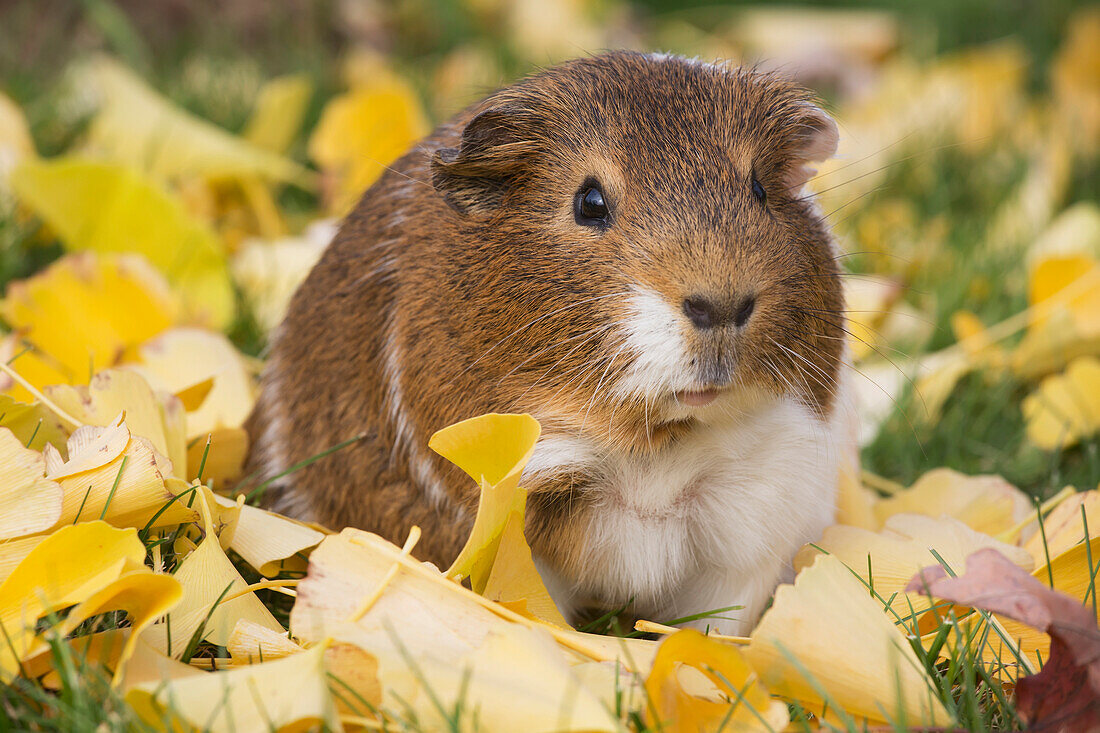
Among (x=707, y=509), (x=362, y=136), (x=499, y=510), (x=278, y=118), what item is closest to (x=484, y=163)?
(x=499, y=510)

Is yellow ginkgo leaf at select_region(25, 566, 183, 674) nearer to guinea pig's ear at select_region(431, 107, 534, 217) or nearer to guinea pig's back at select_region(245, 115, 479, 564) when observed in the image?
guinea pig's back at select_region(245, 115, 479, 564)

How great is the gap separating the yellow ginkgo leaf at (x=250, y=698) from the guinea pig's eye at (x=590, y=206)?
1117 mm

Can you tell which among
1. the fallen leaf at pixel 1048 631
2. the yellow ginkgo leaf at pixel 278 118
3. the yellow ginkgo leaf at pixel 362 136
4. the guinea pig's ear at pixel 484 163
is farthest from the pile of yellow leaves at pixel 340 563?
the yellow ginkgo leaf at pixel 278 118

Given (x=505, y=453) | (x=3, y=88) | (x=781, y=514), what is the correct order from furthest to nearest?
(x=3, y=88)
(x=781, y=514)
(x=505, y=453)

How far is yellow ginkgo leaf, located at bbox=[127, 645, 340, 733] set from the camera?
1.90 meters

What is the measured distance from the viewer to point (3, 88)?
5.54 metres

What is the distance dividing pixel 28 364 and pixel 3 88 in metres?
3.06

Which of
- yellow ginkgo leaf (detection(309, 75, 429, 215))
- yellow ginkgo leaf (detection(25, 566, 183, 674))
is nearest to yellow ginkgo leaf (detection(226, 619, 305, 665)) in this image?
yellow ginkgo leaf (detection(25, 566, 183, 674))

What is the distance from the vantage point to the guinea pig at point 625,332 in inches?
94.7

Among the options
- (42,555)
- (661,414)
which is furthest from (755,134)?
(42,555)

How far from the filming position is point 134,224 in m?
4.21

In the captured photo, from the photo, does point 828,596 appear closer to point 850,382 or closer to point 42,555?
point 850,382

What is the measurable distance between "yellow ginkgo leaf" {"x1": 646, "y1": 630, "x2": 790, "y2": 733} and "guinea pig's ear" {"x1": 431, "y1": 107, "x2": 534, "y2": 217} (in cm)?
114

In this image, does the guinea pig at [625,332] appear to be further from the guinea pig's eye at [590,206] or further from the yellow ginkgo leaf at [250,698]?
the yellow ginkgo leaf at [250,698]
